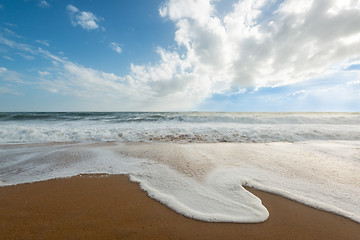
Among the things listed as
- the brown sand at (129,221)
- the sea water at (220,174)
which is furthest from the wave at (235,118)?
the brown sand at (129,221)

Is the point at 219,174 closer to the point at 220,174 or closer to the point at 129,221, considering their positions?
the point at 220,174

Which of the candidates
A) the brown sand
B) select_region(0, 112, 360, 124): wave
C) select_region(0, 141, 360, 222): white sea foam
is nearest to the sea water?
select_region(0, 141, 360, 222): white sea foam

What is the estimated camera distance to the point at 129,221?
5.69 feet

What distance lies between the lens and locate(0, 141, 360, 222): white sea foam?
6.53 feet

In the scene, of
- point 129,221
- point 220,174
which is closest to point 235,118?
point 220,174

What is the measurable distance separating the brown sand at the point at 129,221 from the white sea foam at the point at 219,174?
14 centimetres

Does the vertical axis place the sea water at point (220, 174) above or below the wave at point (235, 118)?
below

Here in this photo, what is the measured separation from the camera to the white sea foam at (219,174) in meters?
1.99

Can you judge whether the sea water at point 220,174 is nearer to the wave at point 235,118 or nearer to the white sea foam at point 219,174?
the white sea foam at point 219,174

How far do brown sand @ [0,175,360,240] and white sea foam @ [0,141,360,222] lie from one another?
0.14m

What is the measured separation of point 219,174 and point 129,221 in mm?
1809

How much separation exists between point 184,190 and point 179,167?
0.94 m

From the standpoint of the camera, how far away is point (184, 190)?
237cm

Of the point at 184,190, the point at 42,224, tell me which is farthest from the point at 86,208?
the point at 184,190
